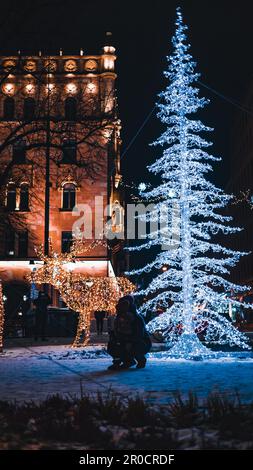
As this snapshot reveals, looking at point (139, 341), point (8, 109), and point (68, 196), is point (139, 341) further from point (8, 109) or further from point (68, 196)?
point (8, 109)

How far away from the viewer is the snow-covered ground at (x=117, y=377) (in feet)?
30.1

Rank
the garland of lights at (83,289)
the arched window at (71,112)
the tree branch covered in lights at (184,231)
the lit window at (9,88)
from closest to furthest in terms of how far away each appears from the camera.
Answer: the tree branch covered in lights at (184,231) → the garland of lights at (83,289) → the arched window at (71,112) → the lit window at (9,88)

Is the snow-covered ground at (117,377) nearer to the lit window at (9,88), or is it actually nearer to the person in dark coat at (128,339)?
the person in dark coat at (128,339)

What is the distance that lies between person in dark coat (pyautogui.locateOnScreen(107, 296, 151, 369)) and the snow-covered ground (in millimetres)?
385

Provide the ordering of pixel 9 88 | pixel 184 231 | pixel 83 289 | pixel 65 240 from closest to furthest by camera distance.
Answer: pixel 184 231 < pixel 83 289 < pixel 9 88 < pixel 65 240

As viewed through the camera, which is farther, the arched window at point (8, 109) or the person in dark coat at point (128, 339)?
the arched window at point (8, 109)

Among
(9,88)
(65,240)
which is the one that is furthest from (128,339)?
(9,88)

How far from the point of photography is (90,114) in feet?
68.9

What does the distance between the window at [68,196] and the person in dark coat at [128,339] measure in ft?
111

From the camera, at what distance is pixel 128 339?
1409cm

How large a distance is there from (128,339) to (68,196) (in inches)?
1376

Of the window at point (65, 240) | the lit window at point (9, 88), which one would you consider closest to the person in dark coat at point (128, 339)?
the window at point (65, 240)

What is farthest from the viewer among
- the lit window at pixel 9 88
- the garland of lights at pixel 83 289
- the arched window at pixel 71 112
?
the lit window at pixel 9 88

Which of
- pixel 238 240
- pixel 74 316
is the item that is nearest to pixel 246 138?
pixel 238 240
